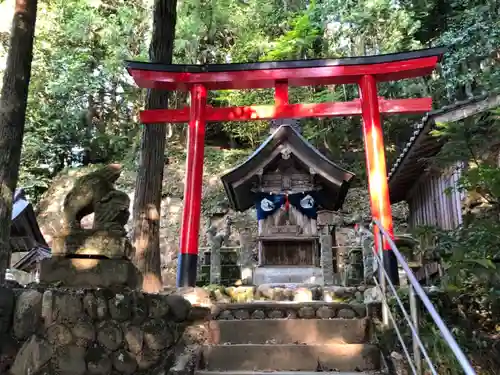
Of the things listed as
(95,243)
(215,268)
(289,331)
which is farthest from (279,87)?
(215,268)

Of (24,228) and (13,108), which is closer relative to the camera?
(13,108)

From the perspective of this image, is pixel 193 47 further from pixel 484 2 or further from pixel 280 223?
pixel 280 223

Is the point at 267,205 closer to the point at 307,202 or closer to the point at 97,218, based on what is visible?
the point at 307,202

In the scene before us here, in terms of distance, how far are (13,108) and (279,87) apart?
4.09m

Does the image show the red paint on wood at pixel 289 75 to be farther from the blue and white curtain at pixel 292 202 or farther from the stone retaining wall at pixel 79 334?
the stone retaining wall at pixel 79 334

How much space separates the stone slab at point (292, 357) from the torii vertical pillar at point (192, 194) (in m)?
2.23

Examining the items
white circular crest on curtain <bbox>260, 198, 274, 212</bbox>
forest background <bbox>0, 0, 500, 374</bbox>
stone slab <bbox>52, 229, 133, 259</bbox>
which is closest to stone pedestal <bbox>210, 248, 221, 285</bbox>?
white circular crest on curtain <bbox>260, 198, 274, 212</bbox>

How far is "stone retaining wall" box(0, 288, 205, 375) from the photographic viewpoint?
12.1 ft

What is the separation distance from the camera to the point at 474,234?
5.09 m

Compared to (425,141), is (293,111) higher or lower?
higher

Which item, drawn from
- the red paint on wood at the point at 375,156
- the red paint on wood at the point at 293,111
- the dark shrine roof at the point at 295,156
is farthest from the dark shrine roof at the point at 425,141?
the dark shrine roof at the point at 295,156

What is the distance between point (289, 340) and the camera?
4676 mm

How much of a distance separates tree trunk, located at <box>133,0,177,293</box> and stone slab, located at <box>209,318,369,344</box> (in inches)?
99.7

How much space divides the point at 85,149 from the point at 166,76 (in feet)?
59.5
